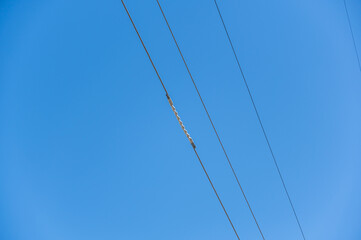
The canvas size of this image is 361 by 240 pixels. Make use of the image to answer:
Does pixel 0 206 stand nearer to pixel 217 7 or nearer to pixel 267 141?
pixel 267 141

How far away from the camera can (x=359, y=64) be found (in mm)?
9406

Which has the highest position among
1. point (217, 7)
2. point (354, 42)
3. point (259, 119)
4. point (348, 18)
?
point (217, 7)

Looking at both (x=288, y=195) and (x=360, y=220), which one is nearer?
(x=288, y=195)

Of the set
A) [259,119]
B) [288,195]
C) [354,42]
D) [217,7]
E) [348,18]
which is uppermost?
[217,7]

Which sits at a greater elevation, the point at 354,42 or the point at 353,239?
the point at 354,42

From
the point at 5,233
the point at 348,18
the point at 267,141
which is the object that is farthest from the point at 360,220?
the point at 5,233

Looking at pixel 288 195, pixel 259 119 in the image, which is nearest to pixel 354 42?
pixel 259 119

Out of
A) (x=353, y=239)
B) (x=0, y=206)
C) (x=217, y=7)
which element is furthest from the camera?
(x=353, y=239)

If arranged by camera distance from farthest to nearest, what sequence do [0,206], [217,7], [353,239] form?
[353,239], [0,206], [217,7]

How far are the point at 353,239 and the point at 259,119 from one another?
8645 millimetres

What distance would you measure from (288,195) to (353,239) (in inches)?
209

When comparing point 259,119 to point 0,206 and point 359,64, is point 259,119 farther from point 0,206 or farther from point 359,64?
point 0,206

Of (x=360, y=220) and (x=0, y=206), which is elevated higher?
(x=0, y=206)

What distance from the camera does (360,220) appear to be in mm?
11133
